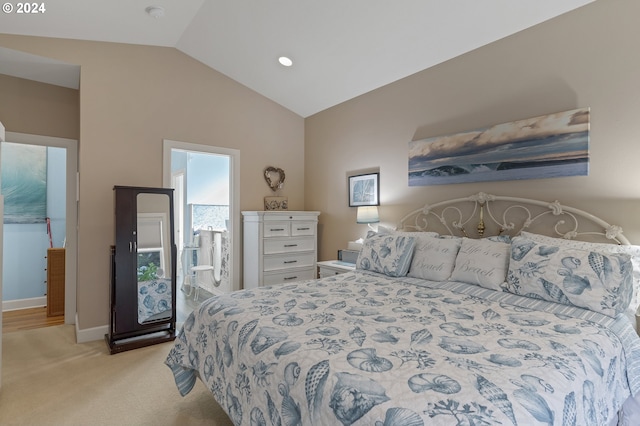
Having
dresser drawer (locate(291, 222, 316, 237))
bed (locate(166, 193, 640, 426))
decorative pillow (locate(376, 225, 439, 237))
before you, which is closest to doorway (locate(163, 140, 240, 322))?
dresser drawer (locate(291, 222, 316, 237))

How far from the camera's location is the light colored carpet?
1.99 m

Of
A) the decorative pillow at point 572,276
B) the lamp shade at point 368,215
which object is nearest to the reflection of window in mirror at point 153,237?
the lamp shade at point 368,215

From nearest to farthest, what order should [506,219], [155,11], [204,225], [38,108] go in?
[506,219] → [155,11] → [38,108] → [204,225]

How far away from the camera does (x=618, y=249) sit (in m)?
1.95

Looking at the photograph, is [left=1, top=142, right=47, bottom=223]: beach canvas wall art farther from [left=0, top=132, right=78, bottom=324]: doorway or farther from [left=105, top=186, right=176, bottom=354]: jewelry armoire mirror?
[left=105, top=186, right=176, bottom=354]: jewelry armoire mirror

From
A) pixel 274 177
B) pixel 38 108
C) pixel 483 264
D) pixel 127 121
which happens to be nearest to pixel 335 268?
pixel 483 264

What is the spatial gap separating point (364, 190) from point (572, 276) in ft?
7.44

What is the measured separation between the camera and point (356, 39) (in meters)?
2.97

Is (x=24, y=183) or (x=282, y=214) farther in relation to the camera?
(x=24, y=183)

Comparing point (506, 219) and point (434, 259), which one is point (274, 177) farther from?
point (506, 219)

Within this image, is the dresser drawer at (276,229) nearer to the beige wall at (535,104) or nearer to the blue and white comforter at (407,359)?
the beige wall at (535,104)

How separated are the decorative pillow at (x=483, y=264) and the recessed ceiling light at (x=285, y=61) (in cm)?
254

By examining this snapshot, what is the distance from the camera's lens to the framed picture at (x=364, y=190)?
3.66m

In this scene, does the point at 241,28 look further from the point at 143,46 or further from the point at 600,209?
the point at 600,209
